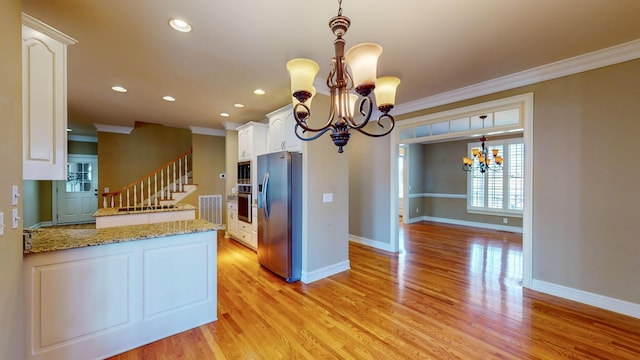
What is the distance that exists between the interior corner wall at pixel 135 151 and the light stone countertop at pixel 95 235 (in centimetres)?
500

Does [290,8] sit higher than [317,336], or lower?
higher

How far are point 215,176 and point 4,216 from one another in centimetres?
535

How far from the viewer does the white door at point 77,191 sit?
7.03 m

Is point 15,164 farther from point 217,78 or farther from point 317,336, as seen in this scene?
point 317,336

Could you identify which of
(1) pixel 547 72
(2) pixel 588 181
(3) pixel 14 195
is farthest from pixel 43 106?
(2) pixel 588 181

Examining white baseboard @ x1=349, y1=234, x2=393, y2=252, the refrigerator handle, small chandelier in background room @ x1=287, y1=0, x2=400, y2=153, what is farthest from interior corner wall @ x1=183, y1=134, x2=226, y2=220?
small chandelier in background room @ x1=287, y1=0, x2=400, y2=153

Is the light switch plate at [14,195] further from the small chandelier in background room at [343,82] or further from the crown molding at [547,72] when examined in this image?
the crown molding at [547,72]

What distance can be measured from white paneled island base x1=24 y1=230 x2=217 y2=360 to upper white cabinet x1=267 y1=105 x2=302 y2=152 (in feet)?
5.57

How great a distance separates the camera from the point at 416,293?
9.89 feet

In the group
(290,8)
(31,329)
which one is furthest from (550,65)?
(31,329)

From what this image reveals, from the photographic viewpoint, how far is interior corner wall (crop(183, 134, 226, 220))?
20.7 feet

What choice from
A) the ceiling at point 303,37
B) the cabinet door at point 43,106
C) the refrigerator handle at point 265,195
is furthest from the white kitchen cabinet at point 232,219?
the cabinet door at point 43,106

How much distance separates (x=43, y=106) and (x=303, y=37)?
6.30ft

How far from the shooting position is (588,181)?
2.72 m
